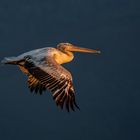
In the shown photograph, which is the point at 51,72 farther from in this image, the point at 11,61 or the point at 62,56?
the point at 62,56

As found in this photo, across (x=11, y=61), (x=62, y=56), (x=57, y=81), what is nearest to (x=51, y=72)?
(x=57, y=81)

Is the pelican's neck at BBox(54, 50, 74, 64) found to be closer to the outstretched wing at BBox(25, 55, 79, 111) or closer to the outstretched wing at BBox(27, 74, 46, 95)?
the outstretched wing at BBox(27, 74, 46, 95)

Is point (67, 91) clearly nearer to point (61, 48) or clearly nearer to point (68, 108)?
point (68, 108)

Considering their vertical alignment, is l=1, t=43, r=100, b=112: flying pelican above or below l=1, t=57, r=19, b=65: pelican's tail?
below

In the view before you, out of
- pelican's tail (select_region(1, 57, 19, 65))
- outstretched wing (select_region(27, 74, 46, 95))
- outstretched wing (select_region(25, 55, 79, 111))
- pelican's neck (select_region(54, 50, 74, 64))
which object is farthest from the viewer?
outstretched wing (select_region(27, 74, 46, 95))

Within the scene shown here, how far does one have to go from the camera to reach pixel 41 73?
16.7m

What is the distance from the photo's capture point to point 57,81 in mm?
16375

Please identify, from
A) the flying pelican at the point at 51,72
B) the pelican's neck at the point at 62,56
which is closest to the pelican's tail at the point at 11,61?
the flying pelican at the point at 51,72

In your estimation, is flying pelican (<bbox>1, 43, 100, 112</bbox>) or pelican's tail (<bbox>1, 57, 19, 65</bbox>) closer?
flying pelican (<bbox>1, 43, 100, 112</bbox>)

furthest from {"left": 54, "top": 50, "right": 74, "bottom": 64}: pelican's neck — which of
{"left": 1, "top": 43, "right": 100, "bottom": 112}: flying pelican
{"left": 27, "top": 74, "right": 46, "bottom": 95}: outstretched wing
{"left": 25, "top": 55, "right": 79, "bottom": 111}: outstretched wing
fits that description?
{"left": 25, "top": 55, "right": 79, "bottom": 111}: outstretched wing

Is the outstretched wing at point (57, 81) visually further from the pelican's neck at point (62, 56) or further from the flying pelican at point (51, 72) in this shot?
the pelican's neck at point (62, 56)

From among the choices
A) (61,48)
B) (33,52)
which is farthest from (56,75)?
(61,48)

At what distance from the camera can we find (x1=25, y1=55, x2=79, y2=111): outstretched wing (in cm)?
1622

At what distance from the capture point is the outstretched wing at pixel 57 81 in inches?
639
